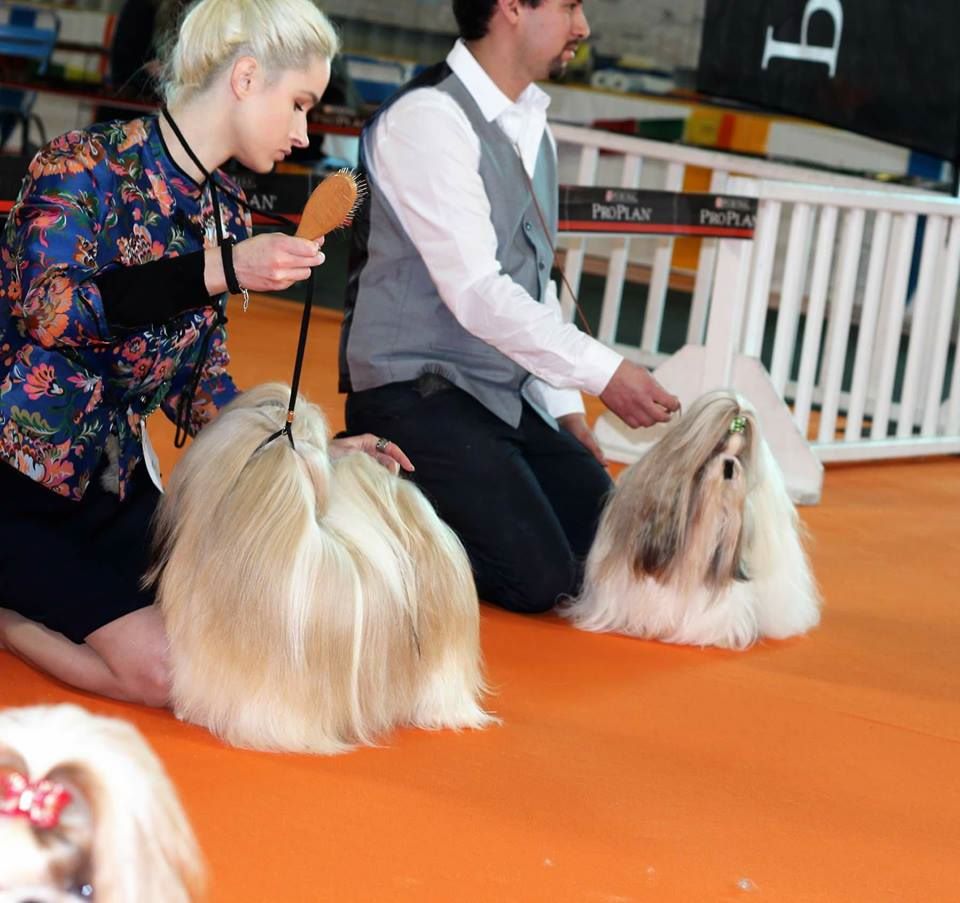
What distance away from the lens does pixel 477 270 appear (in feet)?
9.43

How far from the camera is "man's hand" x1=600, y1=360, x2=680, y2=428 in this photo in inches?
113

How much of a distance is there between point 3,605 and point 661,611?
1163 millimetres

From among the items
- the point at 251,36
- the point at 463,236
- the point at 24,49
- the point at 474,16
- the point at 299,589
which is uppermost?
the point at 24,49

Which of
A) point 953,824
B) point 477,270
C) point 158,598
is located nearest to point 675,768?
point 953,824

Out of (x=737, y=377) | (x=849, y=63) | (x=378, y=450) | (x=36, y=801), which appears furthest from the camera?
(x=849, y=63)

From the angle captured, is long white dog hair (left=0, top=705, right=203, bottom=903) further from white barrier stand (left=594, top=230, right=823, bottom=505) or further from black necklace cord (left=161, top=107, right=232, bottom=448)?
white barrier stand (left=594, top=230, right=823, bottom=505)

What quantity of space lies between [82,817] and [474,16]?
2.28m

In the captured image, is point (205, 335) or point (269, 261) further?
point (205, 335)

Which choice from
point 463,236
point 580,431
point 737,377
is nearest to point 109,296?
point 463,236

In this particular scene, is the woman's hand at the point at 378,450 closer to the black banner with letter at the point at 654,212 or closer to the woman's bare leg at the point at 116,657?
the woman's bare leg at the point at 116,657

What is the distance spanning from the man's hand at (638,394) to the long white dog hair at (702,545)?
4cm

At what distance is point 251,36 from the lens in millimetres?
2230

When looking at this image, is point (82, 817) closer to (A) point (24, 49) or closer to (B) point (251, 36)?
(B) point (251, 36)

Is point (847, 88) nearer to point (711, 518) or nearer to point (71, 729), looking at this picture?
point (711, 518)
